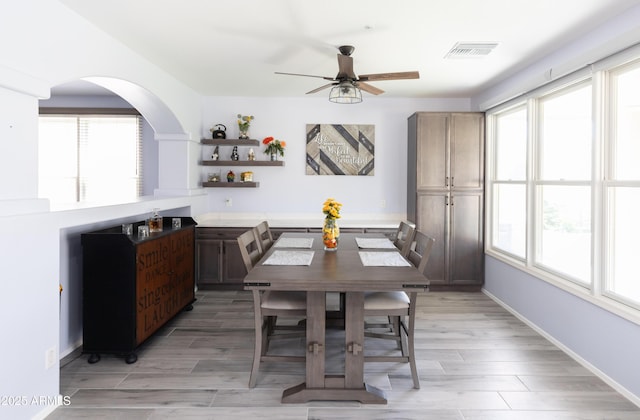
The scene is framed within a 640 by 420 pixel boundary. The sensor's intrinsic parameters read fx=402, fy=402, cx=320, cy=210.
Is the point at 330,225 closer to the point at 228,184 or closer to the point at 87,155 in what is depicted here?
the point at 228,184

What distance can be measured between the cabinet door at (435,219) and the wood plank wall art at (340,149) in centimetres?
92

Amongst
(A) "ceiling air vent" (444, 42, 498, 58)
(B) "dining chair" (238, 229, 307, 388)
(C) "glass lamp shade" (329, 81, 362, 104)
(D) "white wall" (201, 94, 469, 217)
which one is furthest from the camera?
(D) "white wall" (201, 94, 469, 217)

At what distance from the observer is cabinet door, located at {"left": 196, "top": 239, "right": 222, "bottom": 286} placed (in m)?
4.96

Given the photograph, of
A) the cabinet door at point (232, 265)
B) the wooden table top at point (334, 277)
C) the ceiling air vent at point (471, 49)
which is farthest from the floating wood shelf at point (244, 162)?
the wooden table top at point (334, 277)

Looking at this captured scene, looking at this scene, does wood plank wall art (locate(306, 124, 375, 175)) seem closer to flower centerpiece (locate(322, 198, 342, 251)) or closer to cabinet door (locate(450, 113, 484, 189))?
cabinet door (locate(450, 113, 484, 189))

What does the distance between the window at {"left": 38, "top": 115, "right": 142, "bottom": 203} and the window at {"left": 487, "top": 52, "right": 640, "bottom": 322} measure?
463 centimetres

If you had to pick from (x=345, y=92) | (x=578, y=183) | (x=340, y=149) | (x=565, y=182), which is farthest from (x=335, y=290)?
(x=340, y=149)

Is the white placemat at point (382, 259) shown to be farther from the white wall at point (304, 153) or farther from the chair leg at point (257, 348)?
the white wall at point (304, 153)

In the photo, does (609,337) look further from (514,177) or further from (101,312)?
(101,312)

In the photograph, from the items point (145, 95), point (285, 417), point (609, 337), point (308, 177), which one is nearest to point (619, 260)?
point (609, 337)

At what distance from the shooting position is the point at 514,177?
4.47 m

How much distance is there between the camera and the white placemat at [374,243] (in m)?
3.41

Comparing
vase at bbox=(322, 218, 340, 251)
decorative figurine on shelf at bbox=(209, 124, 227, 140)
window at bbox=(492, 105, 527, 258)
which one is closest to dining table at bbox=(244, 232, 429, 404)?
vase at bbox=(322, 218, 340, 251)

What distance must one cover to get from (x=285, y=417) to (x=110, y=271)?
1676 mm
